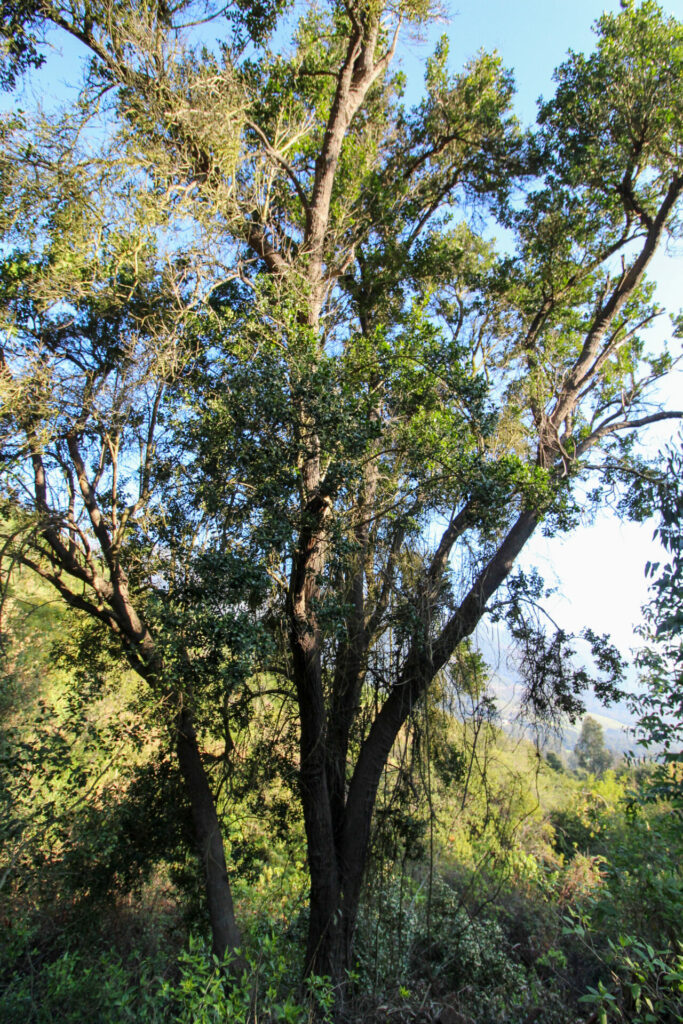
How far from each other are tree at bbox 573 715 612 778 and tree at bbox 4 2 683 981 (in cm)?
2070

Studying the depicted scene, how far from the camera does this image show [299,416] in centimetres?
Answer: 430

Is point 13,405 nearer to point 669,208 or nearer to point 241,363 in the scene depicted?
point 241,363

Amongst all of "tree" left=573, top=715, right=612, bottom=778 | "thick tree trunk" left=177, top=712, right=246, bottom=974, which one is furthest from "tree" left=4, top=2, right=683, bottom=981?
"tree" left=573, top=715, right=612, bottom=778

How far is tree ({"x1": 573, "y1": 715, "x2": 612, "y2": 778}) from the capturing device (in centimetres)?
2341

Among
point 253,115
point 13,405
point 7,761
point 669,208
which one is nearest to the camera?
point 13,405

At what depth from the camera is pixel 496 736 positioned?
17.7 feet

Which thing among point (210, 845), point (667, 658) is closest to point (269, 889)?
point (210, 845)

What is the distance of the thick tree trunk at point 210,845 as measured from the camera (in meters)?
5.68

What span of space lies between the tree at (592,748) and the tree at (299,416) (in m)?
20.7

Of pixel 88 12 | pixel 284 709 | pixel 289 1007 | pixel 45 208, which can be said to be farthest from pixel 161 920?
pixel 88 12

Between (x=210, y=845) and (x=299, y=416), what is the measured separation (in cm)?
445

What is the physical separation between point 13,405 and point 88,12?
147 inches

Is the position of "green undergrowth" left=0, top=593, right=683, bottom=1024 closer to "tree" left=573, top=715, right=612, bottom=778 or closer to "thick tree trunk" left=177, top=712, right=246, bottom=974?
"thick tree trunk" left=177, top=712, right=246, bottom=974

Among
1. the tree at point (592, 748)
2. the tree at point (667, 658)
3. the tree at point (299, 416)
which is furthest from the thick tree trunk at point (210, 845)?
the tree at point (592, 748)
